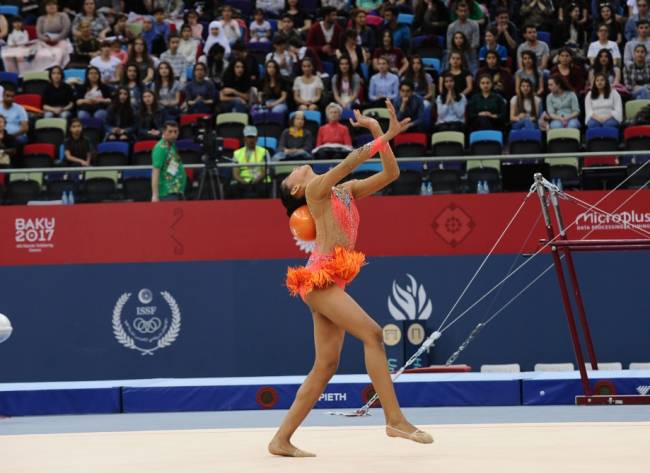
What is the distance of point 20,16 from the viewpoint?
63.7 feet

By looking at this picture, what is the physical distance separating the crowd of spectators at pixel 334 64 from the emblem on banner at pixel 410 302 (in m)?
1.95

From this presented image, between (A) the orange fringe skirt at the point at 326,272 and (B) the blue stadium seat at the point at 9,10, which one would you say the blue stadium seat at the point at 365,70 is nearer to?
(B) the blue stadium seat at the point at 9,10

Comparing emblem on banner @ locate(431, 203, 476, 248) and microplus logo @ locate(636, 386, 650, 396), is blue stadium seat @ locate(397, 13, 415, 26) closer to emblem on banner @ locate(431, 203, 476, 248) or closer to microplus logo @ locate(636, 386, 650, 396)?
emblem on banner @ locate(431, 203, 476, 248)

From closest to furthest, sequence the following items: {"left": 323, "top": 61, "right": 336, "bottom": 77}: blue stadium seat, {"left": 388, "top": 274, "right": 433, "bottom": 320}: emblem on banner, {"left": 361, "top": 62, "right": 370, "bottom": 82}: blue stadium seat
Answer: {"left": 388, "top": 274, "right": 433, "bottom": 320}: emblem on banner < {"left": 361, "top": 62, "right": 370, "bottom": 82}: blue stadium seat < {"left": 323, "top": 61, "right": 336, "bottom": 77}: blue stadium seat

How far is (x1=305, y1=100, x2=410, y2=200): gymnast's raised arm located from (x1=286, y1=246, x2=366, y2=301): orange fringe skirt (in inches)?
13.8

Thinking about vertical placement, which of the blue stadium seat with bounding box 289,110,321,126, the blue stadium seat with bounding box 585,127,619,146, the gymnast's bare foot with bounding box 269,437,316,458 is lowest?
the gymnast's bare foot with bounding box 269,437,316,458

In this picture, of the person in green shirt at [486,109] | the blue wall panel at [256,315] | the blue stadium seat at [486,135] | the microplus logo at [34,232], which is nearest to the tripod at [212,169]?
the blue wall panel at [256,315]

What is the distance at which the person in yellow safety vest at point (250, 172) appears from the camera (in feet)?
44.7

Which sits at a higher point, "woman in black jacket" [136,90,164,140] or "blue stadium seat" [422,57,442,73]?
"blue stadium seat" [422,57,442,73]

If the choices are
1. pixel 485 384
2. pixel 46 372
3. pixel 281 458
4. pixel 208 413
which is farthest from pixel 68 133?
pixel 281 458

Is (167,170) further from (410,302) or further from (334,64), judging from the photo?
(334,64)

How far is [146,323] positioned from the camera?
14125mm

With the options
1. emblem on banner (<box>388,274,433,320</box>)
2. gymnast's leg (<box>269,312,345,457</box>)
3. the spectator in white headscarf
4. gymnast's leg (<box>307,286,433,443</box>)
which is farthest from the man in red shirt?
gymnast's leg (<box>307,286,433,443</box>)

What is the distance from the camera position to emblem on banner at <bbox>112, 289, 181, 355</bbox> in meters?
14.1
